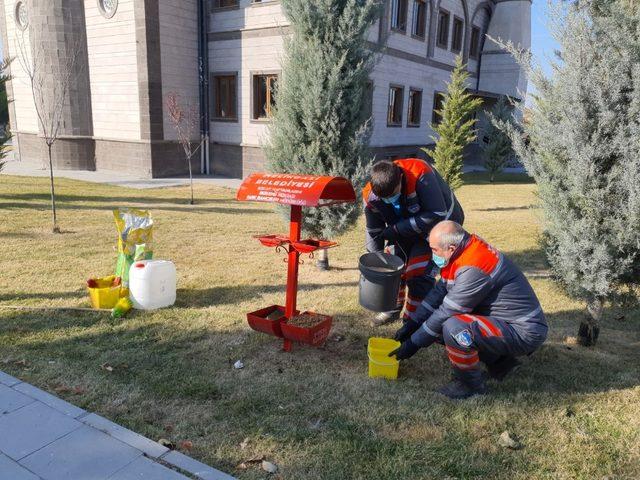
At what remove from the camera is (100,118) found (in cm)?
1848

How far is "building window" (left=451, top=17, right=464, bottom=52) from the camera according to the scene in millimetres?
24141

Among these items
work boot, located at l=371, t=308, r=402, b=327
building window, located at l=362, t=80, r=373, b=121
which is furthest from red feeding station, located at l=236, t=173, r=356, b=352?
building window, located at l=362, t=80, r=373, b=121

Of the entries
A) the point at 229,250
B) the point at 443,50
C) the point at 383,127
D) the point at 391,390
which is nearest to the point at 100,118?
the point at 383,127

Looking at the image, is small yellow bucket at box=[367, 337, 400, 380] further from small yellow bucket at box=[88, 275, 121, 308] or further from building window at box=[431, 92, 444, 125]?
building window at box=[431, 92, 444, 125]

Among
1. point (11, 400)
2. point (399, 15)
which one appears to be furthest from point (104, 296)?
point (399, 15)

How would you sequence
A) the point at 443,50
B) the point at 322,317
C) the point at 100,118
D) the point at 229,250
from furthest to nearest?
the point at 443,50 → the point at 100,118 → the point at 229,250 → the point at 322,317

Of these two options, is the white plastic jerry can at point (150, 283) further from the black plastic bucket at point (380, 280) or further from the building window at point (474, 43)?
the building window at point (474, 43)

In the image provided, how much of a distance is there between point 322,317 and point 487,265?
5.80ft

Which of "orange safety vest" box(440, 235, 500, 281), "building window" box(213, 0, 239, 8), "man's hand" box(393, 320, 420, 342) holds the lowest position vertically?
"man's hand" box(393, 320, 420, 342)

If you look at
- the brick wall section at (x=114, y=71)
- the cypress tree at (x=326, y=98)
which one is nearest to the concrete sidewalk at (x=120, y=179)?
the brick wall section at (x=114, y=71)

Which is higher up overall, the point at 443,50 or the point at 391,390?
the point at 443,50

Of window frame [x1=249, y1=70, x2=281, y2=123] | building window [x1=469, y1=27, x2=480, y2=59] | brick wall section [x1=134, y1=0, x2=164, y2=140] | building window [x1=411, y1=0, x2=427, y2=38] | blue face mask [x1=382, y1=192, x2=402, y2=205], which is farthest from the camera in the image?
building window [x1=469, y1=27, x2=480, y2=59]

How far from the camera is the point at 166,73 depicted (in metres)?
17.2

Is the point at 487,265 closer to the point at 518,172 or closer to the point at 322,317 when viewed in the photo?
the point at 322,317
